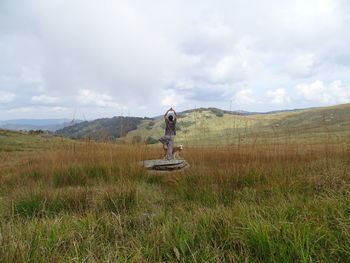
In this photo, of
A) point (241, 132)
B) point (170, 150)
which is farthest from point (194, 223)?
point (241, 132)

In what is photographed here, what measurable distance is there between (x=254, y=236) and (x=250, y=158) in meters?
4.17

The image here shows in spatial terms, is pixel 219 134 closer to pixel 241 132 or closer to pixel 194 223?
pixel 241 132

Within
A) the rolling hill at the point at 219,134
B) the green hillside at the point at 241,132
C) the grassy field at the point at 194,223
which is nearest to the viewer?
the grassy field at the point at 194,223

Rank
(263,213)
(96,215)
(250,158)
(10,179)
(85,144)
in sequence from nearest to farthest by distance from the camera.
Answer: (263,213)
(96,215)
(10,179)
(250,158)
(85,144)

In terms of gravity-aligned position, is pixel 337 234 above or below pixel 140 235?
above

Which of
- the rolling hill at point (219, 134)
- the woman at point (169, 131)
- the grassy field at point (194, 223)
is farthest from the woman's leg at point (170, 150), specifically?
the grassy field at point (194, 223)

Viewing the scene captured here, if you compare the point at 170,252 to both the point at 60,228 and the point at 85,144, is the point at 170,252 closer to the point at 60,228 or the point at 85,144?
the point at 60,228

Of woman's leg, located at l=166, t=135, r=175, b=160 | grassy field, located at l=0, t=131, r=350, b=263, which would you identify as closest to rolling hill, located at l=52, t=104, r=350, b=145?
woman's leg, located at l=166, t=135, r=175, b=160

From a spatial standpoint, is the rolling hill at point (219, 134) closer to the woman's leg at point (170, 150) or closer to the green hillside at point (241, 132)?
the green hillside at point (241, 132)

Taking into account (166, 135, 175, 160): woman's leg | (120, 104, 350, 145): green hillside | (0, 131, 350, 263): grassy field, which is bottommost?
(0, 131, 350, 263): grassy field

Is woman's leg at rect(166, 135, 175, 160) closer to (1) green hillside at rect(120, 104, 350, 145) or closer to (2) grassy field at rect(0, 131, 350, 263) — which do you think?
(1) green hillside at rect(120, 104, 350, 145)

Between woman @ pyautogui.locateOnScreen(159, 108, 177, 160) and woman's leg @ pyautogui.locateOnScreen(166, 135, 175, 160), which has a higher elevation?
woman @ pyautogui.locateOnScreen(159, 108, 177, 160)

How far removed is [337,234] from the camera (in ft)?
5.71

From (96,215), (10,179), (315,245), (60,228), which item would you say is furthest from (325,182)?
(10,179)
